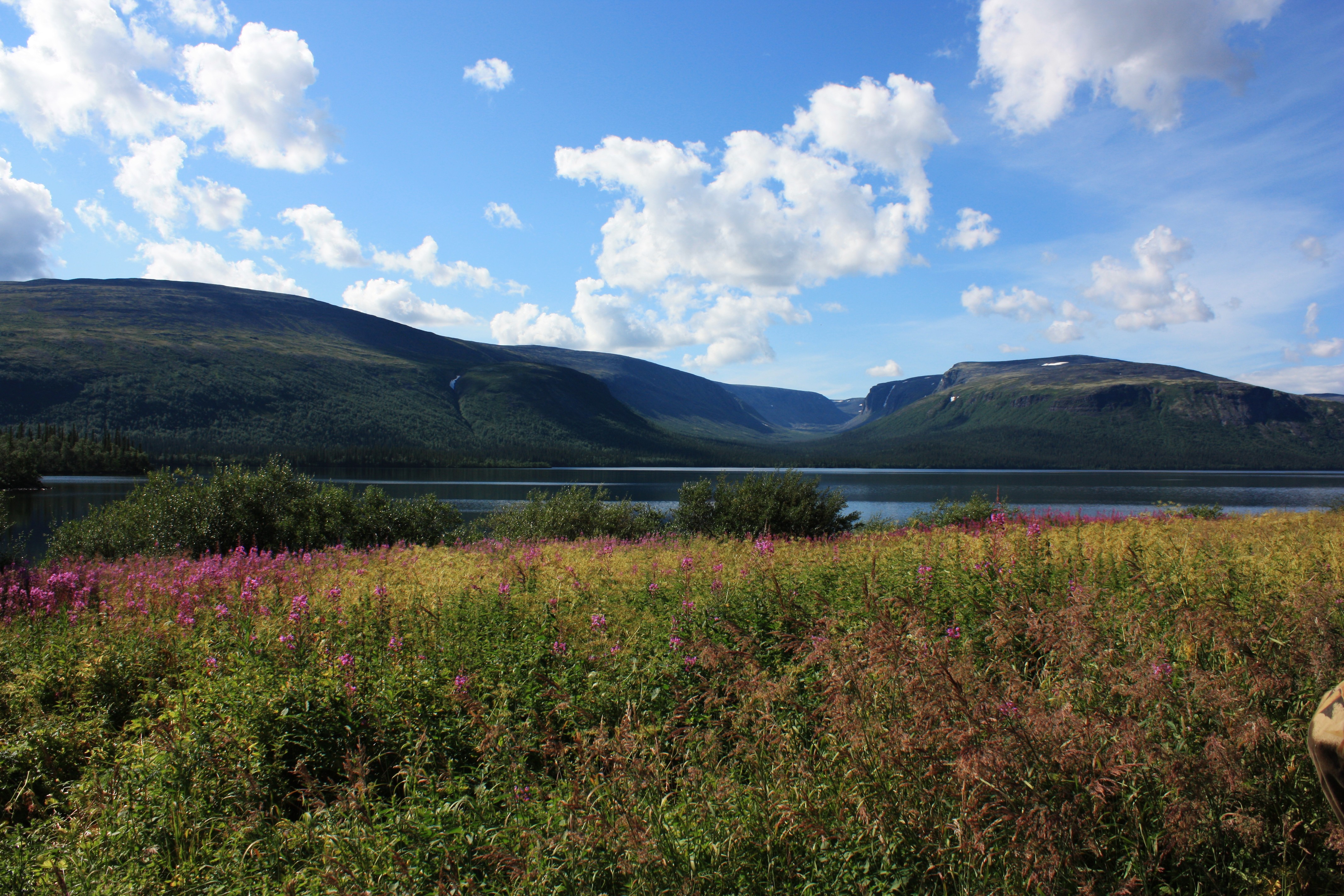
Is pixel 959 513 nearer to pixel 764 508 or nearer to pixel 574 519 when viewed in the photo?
pixel 764 508

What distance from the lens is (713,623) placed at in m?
6.80

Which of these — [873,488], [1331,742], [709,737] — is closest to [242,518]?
[709,737]

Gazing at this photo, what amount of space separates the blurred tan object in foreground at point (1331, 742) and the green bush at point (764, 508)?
1823cm

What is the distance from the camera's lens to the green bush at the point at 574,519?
22000 millimetres

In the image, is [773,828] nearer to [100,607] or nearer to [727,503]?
[100,607]

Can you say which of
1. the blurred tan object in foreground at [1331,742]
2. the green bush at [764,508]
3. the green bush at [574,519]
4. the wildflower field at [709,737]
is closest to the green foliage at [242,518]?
the green bush at [574,519]

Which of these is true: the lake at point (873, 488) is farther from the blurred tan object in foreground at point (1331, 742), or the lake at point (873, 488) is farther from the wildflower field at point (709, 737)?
the blurred tan object in foreground at point (1331, 742)

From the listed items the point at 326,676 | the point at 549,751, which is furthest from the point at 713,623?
the point at 326,676

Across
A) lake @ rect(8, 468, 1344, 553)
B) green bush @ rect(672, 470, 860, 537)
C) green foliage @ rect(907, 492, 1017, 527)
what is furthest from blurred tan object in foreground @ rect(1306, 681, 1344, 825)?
lake @ rect(8, 468, 1344, 553)

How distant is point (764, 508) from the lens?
2109 cm

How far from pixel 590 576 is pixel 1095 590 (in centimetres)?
575

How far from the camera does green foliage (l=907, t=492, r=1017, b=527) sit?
19.9 m

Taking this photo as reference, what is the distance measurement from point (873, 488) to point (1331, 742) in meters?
105

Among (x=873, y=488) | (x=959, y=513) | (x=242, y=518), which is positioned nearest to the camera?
(x=242, y=518)
